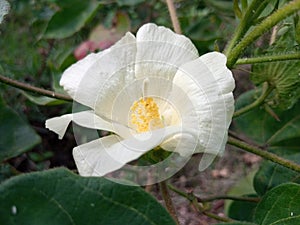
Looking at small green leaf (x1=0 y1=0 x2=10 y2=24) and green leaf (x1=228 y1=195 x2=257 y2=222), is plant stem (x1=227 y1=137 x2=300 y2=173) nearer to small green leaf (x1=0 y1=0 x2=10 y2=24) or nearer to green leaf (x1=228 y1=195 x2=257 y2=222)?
green leaf (x1=228 y1=195 x2=257 y2=222)

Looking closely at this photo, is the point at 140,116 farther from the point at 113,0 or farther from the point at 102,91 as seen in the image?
the point at 113,0

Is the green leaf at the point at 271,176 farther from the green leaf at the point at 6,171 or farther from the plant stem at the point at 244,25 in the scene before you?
the green leaf at the point at 6,171

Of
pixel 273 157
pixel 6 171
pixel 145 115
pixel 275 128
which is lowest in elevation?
pixel 275 128

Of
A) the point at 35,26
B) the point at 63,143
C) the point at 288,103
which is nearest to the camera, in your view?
the point at 288,103

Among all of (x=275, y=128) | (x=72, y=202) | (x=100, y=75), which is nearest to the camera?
(x=72, y=202)

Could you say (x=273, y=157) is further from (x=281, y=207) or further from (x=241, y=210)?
(x=241, y=210)

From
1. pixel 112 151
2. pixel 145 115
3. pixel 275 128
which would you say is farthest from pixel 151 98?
pixel 275 128

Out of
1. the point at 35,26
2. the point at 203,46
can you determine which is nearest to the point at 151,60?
the point at 203,46
